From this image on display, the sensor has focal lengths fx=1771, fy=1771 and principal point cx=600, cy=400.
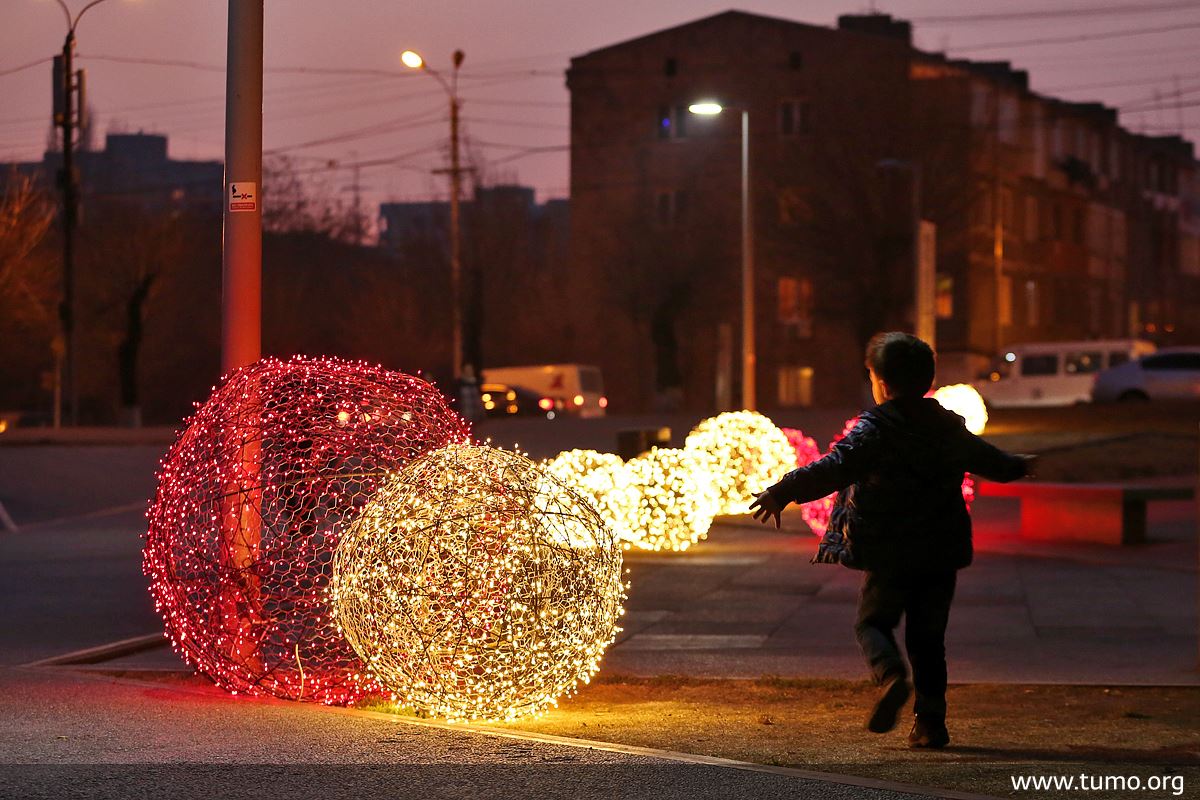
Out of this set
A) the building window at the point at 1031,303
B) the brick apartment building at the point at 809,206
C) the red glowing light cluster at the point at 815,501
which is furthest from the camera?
the building window at the point at 1031,303

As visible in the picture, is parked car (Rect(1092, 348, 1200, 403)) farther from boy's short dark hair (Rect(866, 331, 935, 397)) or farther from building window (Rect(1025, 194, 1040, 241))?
boy's short dark hair (Rect(866, 331, 935, 397))

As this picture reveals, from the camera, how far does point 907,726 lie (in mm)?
8258

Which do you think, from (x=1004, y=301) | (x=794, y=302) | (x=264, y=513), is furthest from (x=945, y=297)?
(x=264, y=513)

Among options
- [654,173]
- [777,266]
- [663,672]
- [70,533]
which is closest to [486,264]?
[654,173]

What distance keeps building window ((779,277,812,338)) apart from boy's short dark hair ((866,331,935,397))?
5567 centimetres

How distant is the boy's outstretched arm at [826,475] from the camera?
712cm

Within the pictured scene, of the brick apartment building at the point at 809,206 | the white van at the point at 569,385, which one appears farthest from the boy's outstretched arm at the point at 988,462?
the white van at the point at 569,385

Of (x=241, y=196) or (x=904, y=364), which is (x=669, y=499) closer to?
(x=241, y=196)

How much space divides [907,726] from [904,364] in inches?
73.4

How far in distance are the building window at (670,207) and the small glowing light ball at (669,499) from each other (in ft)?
155

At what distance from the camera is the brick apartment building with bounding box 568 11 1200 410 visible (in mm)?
54531

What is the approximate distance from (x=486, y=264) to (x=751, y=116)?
15.9 metres

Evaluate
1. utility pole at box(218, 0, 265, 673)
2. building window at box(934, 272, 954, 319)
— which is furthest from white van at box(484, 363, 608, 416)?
utility pole at box(218, 0, 265, 673)

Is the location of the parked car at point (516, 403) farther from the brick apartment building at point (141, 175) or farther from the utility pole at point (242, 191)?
the utility pole at point (242, 191)
